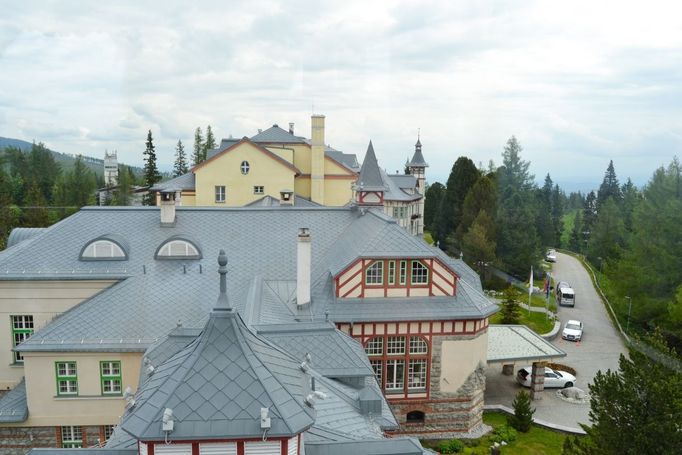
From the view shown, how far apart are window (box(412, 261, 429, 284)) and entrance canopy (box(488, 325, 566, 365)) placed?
6262mm

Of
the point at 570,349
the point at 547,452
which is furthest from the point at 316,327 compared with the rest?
the point at 570,349

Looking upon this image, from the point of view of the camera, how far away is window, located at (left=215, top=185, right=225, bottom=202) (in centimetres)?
3912

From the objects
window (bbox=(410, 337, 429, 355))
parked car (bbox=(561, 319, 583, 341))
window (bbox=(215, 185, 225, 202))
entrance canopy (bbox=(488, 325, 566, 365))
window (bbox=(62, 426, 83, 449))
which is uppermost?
window (bbox=(215, 185, 225, 202))

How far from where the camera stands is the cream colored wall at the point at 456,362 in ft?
68.6

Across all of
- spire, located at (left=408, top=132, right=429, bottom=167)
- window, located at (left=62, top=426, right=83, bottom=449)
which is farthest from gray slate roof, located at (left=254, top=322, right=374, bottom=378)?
spire, located at (left=408, top=132, right=429, bottom=167)

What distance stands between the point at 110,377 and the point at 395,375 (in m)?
10.6

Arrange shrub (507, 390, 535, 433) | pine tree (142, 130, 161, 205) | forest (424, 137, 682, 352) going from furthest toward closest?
pine tree (142, 130, 161, 205) → forest (424, 137, 682, 352) → shrub (507, 390, 535, 433)

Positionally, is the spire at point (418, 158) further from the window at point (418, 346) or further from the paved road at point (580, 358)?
the window at point (418, 346)

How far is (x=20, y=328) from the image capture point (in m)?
21.2

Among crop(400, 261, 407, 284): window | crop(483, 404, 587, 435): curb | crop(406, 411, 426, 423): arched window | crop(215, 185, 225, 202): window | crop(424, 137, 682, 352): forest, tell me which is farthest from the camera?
crop(215, 185, 225, 202): window

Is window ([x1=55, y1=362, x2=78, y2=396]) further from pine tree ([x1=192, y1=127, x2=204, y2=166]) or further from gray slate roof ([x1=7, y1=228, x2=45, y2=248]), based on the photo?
pine tree ([x1=192, y1=127, x2=204, y2=166])

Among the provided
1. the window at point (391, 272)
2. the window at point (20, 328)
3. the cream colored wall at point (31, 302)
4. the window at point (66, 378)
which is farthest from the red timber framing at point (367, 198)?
the window at point (20, 328)

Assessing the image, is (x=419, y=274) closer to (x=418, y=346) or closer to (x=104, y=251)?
(x=418, y=346)

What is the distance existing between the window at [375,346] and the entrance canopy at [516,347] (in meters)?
6.56
